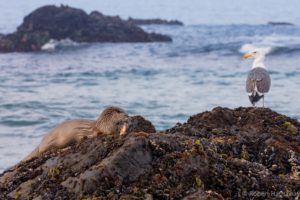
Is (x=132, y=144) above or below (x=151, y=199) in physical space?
above

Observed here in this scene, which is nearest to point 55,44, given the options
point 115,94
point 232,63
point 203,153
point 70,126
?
point 232,63

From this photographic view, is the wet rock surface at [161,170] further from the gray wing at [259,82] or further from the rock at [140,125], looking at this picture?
the gray wing at [259,82]

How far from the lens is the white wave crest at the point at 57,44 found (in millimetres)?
29609

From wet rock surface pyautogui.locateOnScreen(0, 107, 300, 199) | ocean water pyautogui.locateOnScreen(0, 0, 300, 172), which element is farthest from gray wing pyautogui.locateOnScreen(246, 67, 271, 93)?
wet rock surface pyautogui.locateOnScreen(0, 107, 300, 199)

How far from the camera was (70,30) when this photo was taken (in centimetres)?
3216

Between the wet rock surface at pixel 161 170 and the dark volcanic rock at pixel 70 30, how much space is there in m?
24.6

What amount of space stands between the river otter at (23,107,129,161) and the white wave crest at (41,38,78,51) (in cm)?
2308

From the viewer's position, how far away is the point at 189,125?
251 inches

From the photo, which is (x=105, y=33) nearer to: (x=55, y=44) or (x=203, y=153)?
(x=55, y=44)

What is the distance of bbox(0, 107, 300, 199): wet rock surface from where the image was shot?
4.59m

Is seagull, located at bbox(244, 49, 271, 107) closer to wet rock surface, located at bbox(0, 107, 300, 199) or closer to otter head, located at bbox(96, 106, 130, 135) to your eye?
otter head, located at bbox(96, 106, 130, 135)

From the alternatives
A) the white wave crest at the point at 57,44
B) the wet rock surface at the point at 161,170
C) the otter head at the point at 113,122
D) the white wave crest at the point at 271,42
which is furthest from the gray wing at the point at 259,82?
the white wave crest at the point at 57,44

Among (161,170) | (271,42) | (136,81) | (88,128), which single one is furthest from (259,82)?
(271,42)

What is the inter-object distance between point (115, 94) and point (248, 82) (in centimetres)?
721
